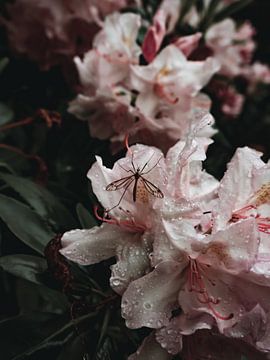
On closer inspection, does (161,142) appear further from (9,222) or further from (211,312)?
(211,312)

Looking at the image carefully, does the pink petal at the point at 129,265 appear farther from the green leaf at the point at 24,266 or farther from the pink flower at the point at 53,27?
the pink flower at the point at 53,27

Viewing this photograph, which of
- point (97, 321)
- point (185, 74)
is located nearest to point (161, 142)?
point (185, 74)

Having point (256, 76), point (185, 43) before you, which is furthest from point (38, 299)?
point (256, 76)

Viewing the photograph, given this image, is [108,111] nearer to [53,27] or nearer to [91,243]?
[53,27]

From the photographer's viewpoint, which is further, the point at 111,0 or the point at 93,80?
the point at 111,0

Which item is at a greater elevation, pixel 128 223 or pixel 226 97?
pixel 128 223

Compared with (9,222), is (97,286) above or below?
below
